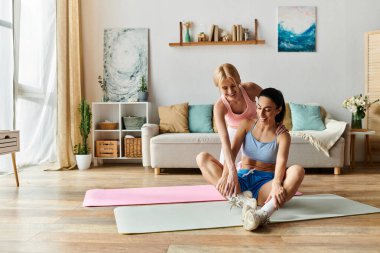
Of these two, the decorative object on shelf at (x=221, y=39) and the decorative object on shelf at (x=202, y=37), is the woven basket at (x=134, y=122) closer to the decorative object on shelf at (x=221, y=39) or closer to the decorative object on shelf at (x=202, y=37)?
the decorative object on shelf at (x=221, y=39)

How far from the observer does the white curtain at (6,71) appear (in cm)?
432

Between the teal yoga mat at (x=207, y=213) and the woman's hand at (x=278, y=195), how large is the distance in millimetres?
108

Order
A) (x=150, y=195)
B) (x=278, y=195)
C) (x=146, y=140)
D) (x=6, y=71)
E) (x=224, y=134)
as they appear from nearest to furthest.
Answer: (x=278, y=195) < (x=224, y=134) < (x=150, y=195) < (x=6, y=71) < (x=146, y=140)

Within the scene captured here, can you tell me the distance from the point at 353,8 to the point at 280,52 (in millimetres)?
1088

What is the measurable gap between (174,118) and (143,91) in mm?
603

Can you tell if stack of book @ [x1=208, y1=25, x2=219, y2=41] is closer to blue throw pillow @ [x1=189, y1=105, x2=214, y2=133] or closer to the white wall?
the white wall

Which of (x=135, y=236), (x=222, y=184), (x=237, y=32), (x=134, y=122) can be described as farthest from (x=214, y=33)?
(x=135, y=236)

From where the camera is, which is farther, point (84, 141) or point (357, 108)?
point (84, 141)

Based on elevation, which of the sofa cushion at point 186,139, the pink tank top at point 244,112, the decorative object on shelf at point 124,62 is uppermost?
the decorative object on shelf at point 124,62

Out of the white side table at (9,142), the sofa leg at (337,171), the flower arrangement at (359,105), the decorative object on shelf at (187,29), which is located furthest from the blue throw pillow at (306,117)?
the white side table at (9,142)

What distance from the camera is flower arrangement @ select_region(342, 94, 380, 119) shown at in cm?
491

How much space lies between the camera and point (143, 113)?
219 inches

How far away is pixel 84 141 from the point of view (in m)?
5.08

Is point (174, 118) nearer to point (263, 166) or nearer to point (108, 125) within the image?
point (108, 125)
